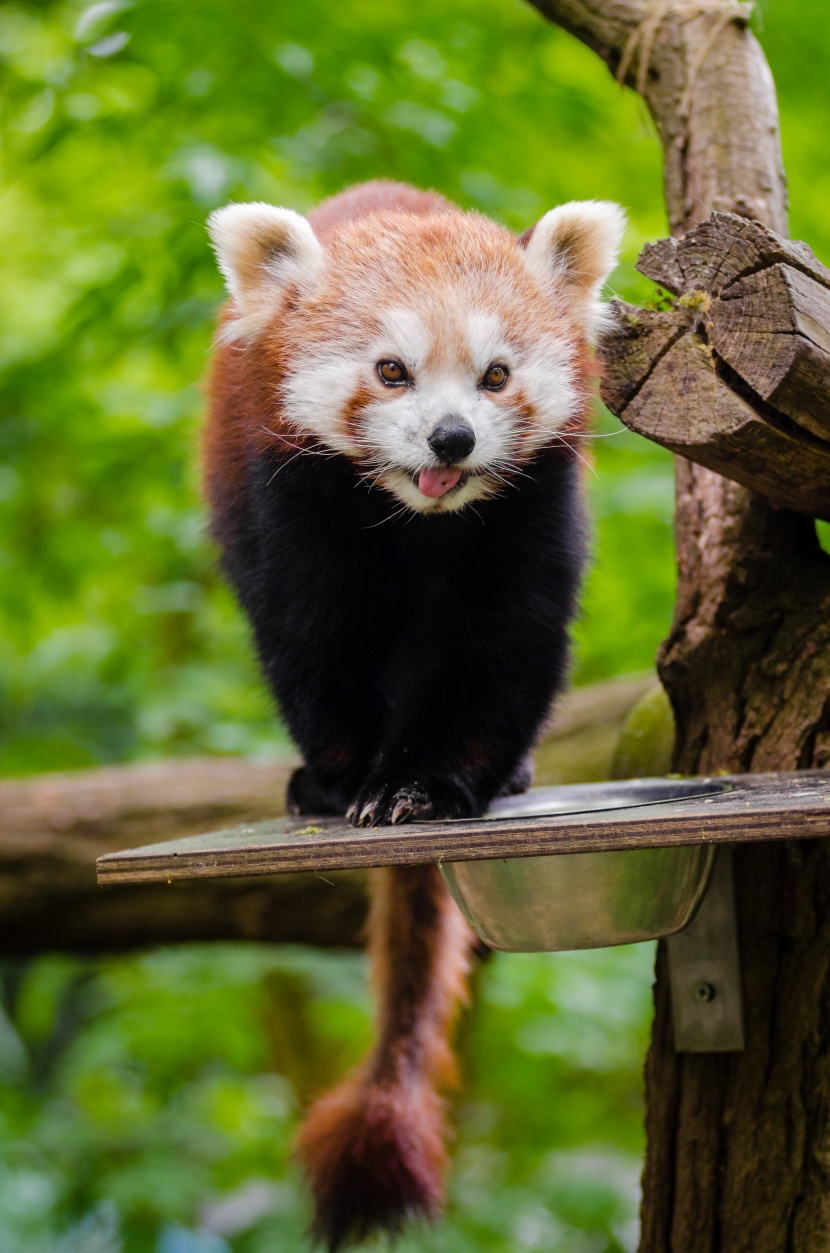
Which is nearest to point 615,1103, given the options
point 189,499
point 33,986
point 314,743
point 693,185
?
point 33,986

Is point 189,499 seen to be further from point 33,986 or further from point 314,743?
point 33,986

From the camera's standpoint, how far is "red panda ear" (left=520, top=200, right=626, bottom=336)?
5.98ft

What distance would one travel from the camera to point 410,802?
1.71m

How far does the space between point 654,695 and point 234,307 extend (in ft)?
4.31

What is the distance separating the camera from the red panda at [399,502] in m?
1.65

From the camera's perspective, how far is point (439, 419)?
1576 mm

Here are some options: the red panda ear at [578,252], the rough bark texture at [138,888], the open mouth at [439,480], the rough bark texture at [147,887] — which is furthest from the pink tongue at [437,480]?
the rough bark texture at [138,888]

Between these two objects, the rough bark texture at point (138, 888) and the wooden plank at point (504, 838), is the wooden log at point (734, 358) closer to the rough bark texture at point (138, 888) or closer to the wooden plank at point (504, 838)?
the wooden plank at point (504, 838)

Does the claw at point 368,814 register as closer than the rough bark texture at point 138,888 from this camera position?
Yes

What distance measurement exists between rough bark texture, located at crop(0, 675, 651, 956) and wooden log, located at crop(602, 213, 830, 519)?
1.52 meters

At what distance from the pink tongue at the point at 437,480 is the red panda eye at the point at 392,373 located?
143 mm

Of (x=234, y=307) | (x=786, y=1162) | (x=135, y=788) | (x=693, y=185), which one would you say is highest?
(x=693, y=185)

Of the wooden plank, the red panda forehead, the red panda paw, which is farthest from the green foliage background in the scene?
the wooden plank

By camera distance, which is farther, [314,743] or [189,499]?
[189,499]
